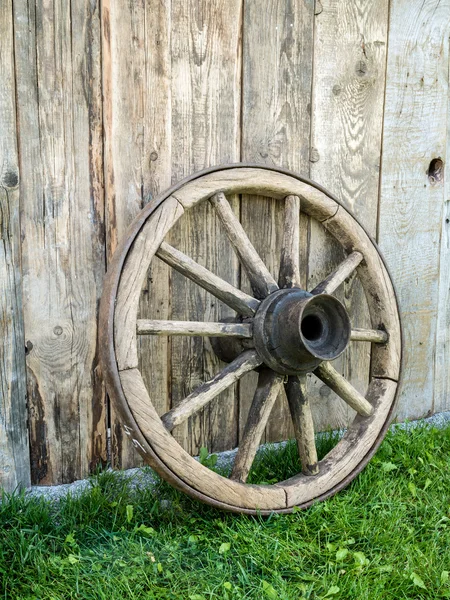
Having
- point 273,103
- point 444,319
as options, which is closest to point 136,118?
point 273,103

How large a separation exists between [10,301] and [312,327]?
3.39 ft

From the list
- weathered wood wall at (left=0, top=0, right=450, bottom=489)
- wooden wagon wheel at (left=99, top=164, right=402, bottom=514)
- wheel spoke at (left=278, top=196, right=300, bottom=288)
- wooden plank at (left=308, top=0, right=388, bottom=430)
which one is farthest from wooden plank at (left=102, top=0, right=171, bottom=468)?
wooden plank at (left=308, top=0, right=388, bottom=430)

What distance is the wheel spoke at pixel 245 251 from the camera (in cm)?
219

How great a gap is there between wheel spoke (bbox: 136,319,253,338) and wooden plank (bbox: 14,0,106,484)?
354 mm

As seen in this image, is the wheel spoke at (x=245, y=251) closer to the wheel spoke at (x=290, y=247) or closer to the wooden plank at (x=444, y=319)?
the wheel spoke at (x=290, y=247)

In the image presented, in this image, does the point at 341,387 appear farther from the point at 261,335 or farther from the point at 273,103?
the point at 273,103

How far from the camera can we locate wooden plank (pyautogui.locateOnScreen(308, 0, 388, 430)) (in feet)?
8.37

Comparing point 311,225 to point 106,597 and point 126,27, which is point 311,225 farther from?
point 106,597

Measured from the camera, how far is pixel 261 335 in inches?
83.0

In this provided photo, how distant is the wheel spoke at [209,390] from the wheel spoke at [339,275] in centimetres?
38

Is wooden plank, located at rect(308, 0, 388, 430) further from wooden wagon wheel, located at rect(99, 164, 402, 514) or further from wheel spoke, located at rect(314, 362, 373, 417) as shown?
wheel spoke, located at rect(314, 362, 373, 417)

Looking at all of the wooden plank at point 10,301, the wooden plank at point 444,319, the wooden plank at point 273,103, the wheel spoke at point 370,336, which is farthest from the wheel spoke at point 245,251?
the wooden plank at point 444,319

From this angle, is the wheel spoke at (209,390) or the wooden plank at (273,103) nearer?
the wheel spoke at (209,390)

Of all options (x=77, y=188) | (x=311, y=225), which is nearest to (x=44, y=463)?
(x=77, y=188)
